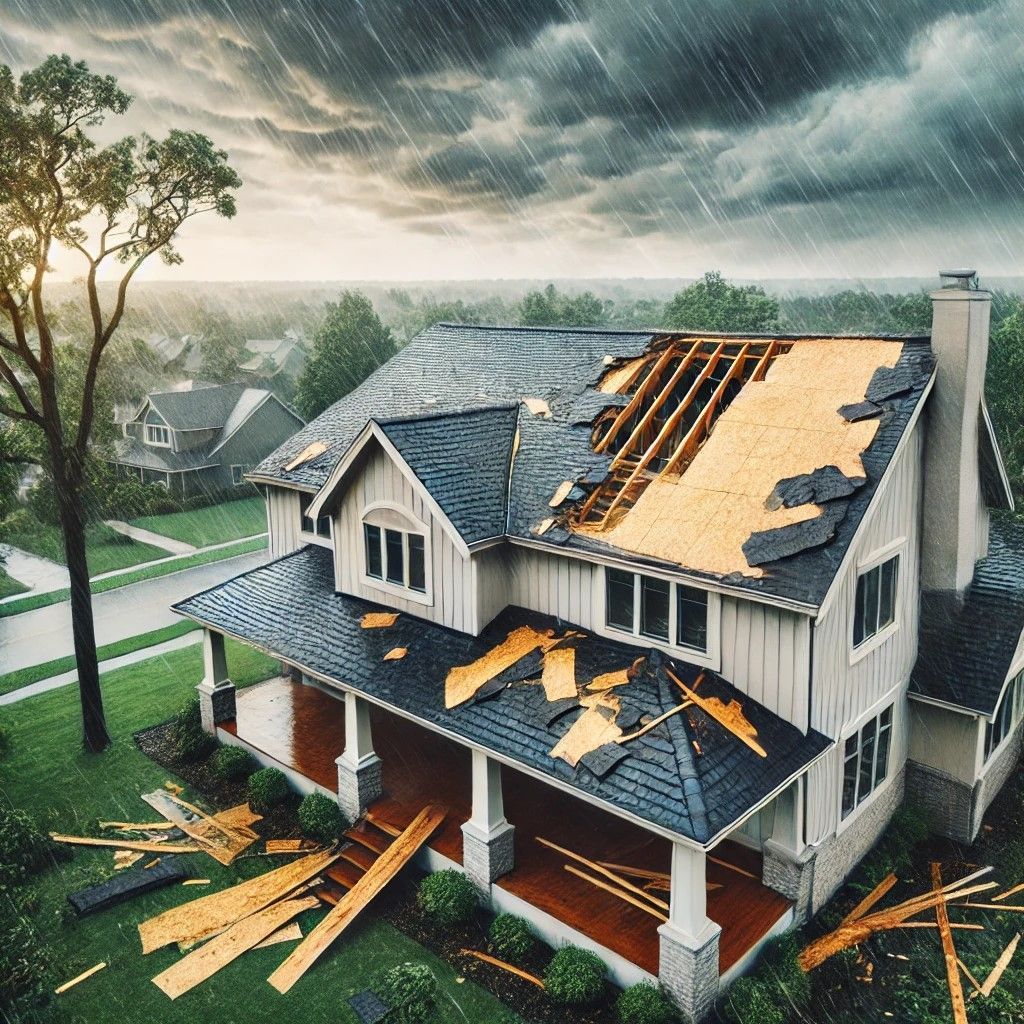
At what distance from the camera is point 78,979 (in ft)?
42.8

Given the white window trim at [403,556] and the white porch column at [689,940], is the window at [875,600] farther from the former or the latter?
the white window trim at [403,556]

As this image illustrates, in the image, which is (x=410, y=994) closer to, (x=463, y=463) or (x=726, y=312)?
(x=463, y=463)

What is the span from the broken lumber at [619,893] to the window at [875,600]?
5.23 m

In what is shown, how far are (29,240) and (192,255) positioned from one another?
146 meters

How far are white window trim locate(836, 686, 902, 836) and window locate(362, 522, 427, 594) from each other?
25.8 feet

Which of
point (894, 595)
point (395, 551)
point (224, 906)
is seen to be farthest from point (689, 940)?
point (395, 551)

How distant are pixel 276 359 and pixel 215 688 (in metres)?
87.3

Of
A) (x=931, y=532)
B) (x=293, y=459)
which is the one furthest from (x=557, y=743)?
(x=293, y=459)

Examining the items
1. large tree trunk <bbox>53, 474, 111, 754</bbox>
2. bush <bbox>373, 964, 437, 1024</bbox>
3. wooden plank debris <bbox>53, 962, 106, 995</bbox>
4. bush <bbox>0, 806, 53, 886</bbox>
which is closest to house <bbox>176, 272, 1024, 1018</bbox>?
bush <bbox>373, 964, 437, 1024</bbox>

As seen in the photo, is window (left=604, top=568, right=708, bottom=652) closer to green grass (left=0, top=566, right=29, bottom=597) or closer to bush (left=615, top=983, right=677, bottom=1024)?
bush (left=615, top=983, right=677, bottom=1024)

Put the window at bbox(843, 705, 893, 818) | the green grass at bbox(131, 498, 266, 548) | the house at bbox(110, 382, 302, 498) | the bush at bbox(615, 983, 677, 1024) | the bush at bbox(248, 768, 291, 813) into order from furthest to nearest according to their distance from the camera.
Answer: the house at bbox(110, 382, 302, 498), the green grass at bbox(131, 498, 266, 548), the bush at bbox(248, 768, 291, 813), the window at bbox(843, 705, 893, 818), the bush at bbox(615, 983, 677, 1024)

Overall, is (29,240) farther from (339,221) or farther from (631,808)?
(339,221)

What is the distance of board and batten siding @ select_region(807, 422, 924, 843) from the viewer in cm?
1318

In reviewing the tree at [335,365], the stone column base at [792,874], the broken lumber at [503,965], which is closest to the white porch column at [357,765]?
the broken lumber at [503,965]
